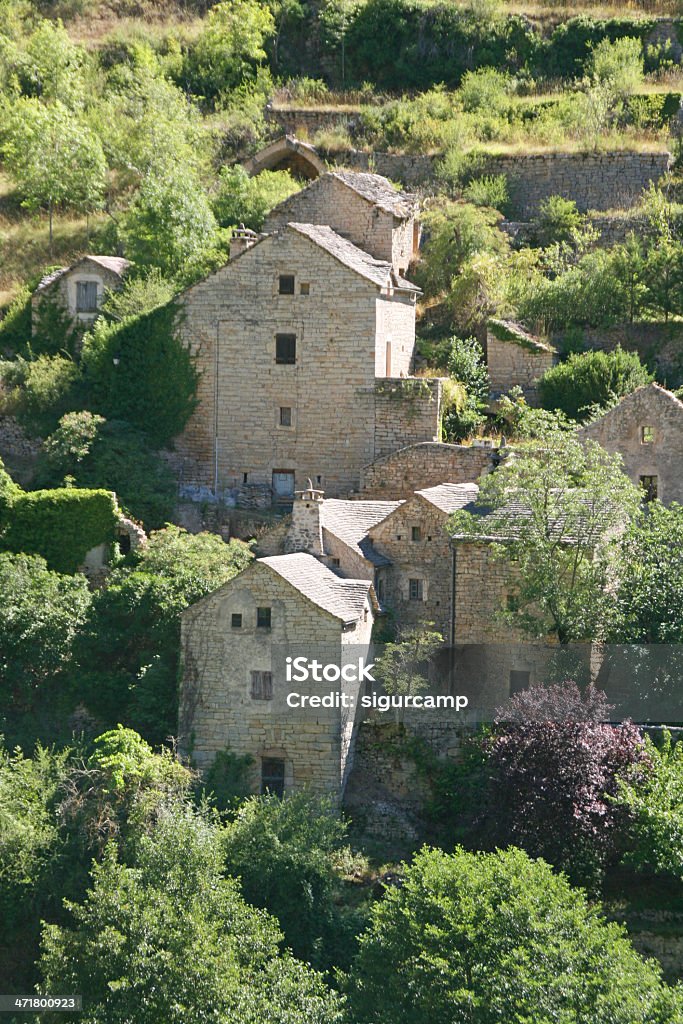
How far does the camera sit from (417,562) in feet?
134

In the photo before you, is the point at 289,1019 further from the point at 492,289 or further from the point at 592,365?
the point at 492,289

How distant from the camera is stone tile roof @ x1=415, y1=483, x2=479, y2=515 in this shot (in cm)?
4081

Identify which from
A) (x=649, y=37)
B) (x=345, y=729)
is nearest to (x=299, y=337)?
(x=345, y=729)

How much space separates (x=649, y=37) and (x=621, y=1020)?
1710 inches

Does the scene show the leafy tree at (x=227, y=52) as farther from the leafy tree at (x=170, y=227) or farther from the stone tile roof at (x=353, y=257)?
the stone tile roof at (x=353, y=257)

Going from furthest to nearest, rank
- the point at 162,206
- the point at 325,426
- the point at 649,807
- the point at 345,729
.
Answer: the point at 162,206
the point at 325,426
the point at 345,729
the point at 649,807

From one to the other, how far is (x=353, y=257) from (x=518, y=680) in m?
13.6

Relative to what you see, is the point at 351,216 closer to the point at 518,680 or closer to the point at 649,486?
the point at 649,486

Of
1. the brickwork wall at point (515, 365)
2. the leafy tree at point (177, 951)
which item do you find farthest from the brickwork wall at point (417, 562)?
the brickwork wall at point (515, 365)

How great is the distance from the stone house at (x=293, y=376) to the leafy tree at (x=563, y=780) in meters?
11.5

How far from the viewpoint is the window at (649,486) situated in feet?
144

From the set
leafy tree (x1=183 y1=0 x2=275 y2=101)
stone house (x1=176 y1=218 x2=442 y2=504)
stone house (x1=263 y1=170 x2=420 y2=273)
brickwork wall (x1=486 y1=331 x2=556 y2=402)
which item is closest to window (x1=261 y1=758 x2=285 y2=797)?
stone house (x1=176 y1=218 x2=442 y2=504)

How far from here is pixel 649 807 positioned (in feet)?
117

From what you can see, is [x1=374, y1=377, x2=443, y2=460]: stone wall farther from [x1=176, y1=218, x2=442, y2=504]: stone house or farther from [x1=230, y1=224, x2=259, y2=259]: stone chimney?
[x1=230, y1=224, x2=259, y2=259]: stone chimney
